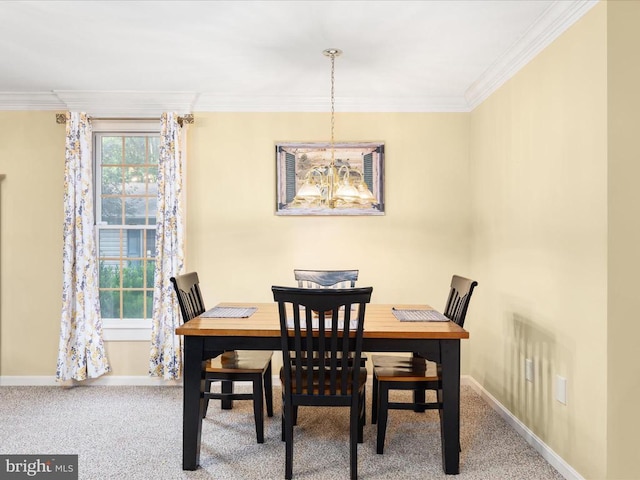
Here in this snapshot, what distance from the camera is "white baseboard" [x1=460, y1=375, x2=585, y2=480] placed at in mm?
2490

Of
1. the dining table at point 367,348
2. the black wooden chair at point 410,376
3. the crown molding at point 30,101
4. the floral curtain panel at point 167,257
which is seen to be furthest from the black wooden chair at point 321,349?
the crown molding at point 30,101

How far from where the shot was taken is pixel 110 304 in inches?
169

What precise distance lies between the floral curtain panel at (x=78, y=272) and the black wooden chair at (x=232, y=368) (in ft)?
4.29

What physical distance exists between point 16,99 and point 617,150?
4.62 meters

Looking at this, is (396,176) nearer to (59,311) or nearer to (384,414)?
(384,414)

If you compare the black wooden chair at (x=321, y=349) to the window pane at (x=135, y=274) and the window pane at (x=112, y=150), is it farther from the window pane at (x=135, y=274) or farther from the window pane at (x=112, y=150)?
the window pane at (x=112, y=150)

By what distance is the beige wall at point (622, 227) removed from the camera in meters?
2.16

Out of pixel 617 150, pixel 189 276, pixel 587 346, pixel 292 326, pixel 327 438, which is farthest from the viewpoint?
pixel 189 276

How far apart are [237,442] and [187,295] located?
1.00m

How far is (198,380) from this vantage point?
2609 mm

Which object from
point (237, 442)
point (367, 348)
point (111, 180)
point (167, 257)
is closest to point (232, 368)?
point (237, 442)

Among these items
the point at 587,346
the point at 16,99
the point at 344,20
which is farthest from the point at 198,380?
the point at 16,99

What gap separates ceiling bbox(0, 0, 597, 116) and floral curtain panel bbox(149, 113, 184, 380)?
391 mm

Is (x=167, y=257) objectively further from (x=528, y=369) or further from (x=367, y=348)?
(x=528, y=369)
